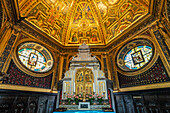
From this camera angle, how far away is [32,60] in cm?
835

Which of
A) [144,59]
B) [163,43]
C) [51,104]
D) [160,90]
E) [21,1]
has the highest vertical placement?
[21,1]

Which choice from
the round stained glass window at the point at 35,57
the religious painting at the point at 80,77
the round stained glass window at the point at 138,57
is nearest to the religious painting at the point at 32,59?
the round stained glass window at the point at 35,57

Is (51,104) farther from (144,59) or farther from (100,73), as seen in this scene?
(144,59)

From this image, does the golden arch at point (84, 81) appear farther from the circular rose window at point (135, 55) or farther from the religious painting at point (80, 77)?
the circular rose window at point (135, 55)

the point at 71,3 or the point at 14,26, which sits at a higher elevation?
the point at 71,3

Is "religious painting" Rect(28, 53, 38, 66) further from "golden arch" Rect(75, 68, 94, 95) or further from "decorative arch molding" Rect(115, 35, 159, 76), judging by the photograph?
"decorative arch molding" Rect(115, 35, 159, 76)

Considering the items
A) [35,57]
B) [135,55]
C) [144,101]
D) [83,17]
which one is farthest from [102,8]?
[144,101]

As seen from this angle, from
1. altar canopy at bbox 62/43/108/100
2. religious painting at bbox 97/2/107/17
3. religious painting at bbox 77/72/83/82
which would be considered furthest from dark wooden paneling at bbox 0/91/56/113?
religious painting at bbox 97/2/107/17

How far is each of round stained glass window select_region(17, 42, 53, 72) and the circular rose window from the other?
23.7ft

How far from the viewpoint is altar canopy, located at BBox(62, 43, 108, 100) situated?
24.9 ft

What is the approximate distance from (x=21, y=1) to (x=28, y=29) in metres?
2.16

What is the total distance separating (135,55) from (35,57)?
9299mm

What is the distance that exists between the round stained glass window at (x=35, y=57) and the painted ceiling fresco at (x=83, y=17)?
1976 mm

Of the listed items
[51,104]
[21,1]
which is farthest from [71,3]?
[51,104]
